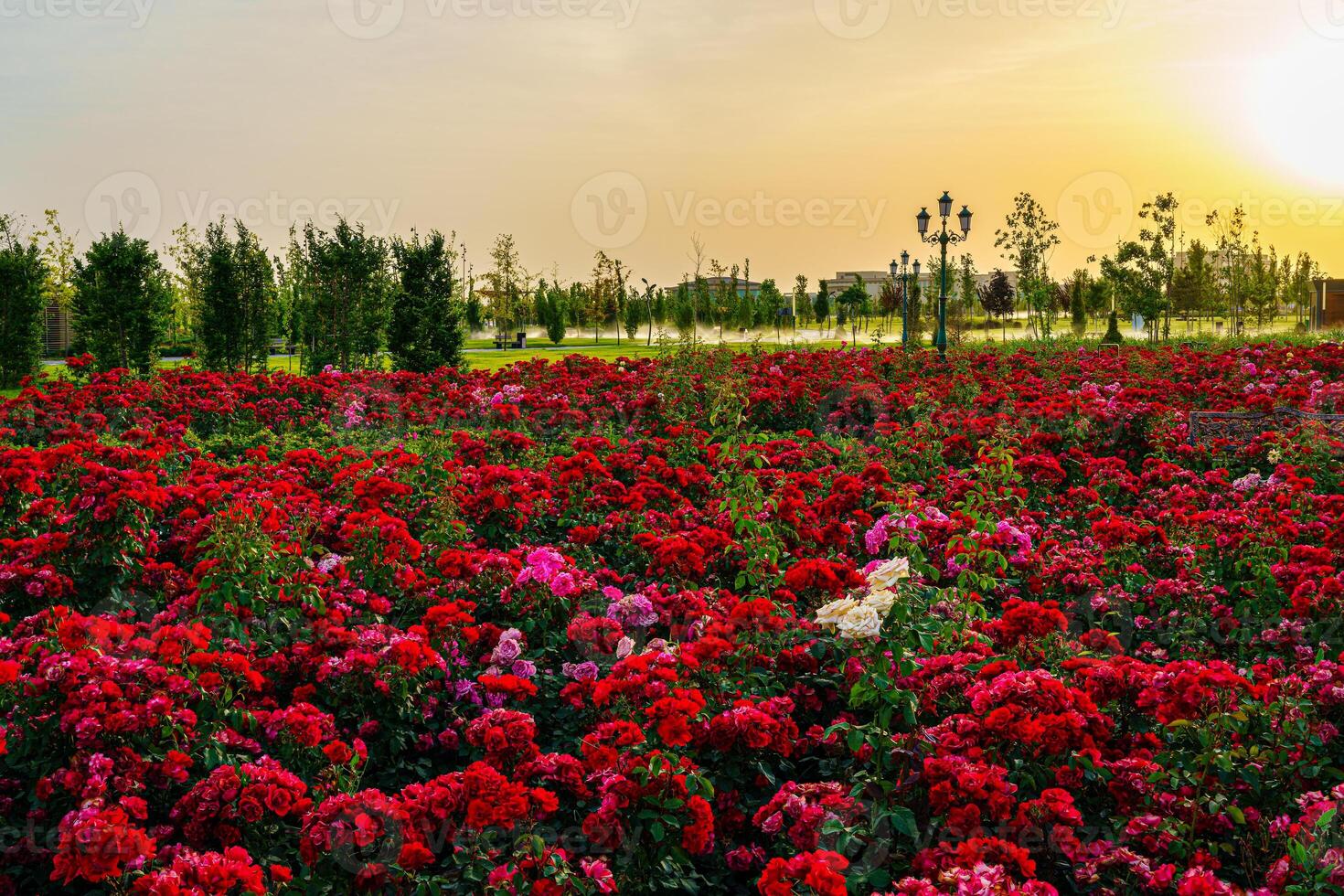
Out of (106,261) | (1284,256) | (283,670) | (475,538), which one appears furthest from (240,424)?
(1284,256)

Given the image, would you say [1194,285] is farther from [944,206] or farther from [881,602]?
[881,602]

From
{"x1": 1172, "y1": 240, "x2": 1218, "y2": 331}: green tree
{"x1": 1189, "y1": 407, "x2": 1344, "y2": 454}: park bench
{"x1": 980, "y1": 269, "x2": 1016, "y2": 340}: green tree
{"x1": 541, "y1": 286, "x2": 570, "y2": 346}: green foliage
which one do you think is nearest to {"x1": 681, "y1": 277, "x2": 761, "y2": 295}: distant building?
{"x1": 541, "y1": 286, "x2": 570, "y2": 346}: green foliage

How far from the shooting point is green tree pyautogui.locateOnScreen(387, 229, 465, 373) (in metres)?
22.2

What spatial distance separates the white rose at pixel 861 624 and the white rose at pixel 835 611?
12cm

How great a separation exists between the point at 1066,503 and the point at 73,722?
19.9ft

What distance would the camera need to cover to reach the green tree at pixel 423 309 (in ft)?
72.9

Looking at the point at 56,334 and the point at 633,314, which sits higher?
the point at 633,314

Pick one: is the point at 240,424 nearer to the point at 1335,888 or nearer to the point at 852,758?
the point at 852,758

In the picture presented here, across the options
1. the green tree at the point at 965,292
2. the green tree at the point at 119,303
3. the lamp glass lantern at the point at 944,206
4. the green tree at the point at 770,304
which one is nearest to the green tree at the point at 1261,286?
the green tree at the point at 965,292

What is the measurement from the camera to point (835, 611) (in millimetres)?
3936

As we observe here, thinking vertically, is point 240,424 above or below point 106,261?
below

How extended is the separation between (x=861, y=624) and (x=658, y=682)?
82cm

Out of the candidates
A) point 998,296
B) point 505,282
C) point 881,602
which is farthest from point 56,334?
point 881,602

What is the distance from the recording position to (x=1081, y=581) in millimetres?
4934
